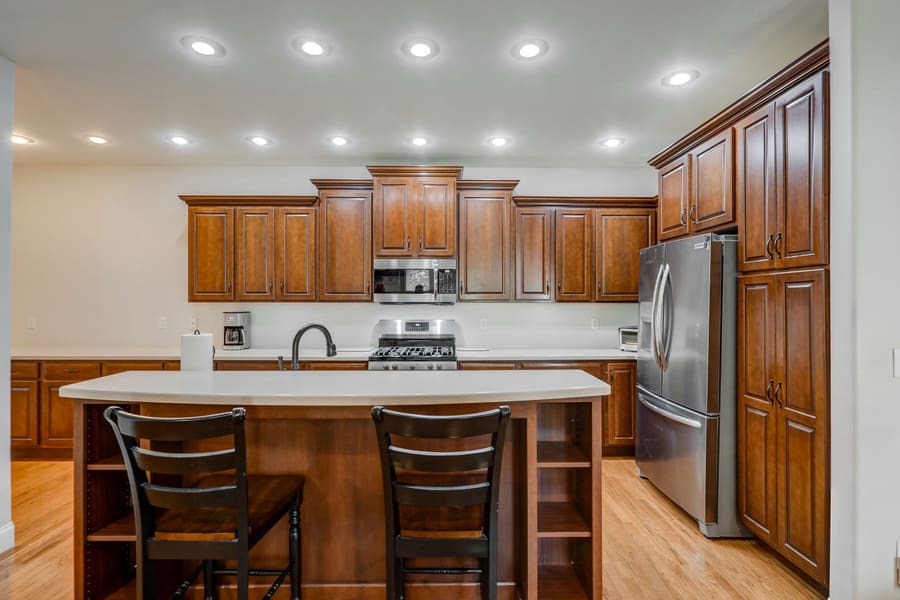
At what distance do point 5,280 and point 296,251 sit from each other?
1987 mm

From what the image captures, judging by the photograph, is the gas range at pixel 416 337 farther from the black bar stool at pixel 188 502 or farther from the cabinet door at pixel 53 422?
the cabinet door at pixel 53 422

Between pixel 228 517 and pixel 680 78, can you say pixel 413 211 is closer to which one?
pixel 680 78

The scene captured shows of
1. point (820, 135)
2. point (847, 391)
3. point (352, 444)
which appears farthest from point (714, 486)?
point (352, 444)

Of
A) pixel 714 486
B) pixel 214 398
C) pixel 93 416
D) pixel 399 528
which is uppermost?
pixel 214 398

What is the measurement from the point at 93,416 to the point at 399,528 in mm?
1382

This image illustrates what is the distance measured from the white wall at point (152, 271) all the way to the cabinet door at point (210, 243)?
0.47 m

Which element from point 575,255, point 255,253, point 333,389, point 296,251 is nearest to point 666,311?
point 575,255

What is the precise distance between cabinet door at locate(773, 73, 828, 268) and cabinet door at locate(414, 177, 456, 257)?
2.47 meters

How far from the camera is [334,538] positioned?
188cm

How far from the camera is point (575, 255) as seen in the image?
13.7 ft

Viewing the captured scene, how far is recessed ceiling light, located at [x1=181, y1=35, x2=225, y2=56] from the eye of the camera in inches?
90.0

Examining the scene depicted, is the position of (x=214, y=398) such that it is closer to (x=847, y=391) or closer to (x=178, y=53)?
(x=178, y=53)

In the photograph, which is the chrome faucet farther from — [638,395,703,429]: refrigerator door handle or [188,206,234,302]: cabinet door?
[638,395,703,429]: refrigerator door handle

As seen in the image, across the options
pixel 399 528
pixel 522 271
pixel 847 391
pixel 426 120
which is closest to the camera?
pixel 399 528
